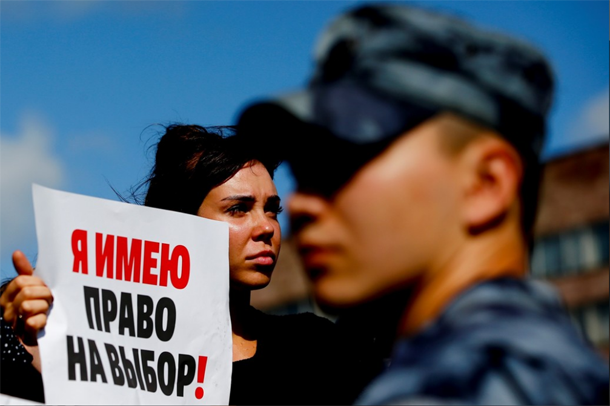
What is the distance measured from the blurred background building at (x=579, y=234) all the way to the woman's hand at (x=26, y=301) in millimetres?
16949

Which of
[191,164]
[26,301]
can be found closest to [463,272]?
[26,301]

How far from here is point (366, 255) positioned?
1456mm

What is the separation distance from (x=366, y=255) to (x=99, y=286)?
4.01ft

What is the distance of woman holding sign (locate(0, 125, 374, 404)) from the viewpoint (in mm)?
2836

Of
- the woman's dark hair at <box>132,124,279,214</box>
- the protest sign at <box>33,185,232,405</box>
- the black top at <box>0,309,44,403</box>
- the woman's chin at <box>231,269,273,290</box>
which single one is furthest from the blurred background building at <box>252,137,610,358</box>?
the black top at <box>0,309,44,403</box>

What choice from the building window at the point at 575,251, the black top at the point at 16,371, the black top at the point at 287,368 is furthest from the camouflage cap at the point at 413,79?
the building window at the point at 575,251

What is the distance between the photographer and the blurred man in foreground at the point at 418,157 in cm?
A: 143

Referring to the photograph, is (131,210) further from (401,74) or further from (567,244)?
(567,244)

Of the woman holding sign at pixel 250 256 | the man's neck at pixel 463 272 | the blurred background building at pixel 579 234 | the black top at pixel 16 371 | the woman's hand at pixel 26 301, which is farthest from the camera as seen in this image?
the blurred background building at pixel 579 234

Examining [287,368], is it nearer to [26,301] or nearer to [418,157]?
[26,301]

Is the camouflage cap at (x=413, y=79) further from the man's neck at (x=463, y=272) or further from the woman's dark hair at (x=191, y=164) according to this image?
the woman's dark hair at (x=191, y=164)

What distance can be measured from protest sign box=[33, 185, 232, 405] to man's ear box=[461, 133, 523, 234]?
1285mm

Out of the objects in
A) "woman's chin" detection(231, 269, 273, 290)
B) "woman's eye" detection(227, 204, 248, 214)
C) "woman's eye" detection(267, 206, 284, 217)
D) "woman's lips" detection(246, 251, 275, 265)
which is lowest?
"woman's chin" detection(231, 269, 273, 290)

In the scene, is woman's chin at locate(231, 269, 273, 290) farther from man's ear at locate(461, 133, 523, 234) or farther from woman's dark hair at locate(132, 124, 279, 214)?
man's ear at locate(461, 133, 523, 234)
